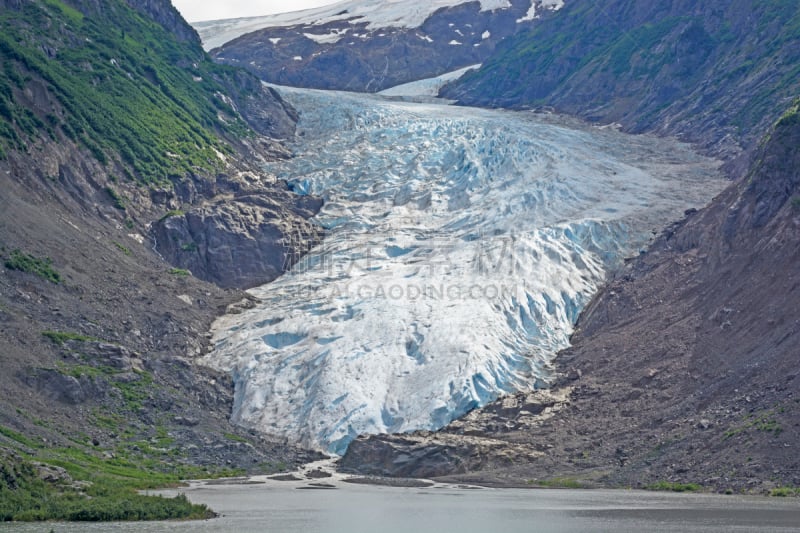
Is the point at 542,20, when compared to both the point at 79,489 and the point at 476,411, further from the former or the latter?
the point at 79,489

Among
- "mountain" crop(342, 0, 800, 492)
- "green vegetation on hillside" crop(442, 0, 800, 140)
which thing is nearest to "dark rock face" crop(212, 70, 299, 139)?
"green vegetation on hillside" crop(442, 0, 800, 140)

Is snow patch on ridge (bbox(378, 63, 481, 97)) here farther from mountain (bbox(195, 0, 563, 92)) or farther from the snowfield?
the snowfield

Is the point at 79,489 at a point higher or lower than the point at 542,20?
lower

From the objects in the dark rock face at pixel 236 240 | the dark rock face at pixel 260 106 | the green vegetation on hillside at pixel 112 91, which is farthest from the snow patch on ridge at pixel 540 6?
the dark rock face at pixel 236 240

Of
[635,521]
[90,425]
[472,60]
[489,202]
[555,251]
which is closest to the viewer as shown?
[635,521]

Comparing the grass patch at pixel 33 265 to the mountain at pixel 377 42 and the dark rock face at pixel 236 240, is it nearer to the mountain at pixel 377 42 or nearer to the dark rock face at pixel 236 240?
the dark rock face at pixel 236 240

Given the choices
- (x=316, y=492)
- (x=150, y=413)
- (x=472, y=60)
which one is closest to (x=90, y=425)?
(x=150, y=413)
